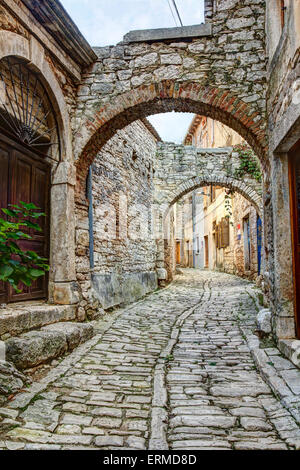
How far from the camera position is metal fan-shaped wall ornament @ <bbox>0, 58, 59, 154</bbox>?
3.98 metres

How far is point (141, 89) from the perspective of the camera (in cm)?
505

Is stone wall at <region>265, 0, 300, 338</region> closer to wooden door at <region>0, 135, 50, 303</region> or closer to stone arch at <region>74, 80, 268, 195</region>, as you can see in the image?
stone arch at <region>74, 80, 268, 195</region>

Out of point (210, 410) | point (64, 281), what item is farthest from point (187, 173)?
point (210, 410)

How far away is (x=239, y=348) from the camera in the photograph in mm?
4277

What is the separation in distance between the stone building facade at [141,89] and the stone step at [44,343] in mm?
422

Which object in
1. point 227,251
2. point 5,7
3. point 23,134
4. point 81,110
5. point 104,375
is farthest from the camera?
point 227,251

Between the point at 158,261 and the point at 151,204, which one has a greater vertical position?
the point at 151,204

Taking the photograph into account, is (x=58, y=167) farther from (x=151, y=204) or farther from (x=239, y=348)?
(x=151, y=204)

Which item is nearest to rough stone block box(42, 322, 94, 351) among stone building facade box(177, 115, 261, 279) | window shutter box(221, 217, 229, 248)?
stone building facade box(177, 115, 261, 279)

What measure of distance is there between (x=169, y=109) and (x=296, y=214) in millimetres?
2783

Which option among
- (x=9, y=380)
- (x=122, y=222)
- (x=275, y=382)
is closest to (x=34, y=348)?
(x=9, y=380)

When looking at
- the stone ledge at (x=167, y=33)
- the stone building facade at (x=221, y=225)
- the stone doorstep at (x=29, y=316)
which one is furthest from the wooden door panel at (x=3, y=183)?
the stone building facade at (x=221, y=225)

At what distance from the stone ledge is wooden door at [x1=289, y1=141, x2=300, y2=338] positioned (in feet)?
7.93

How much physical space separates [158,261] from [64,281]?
6.73 m
